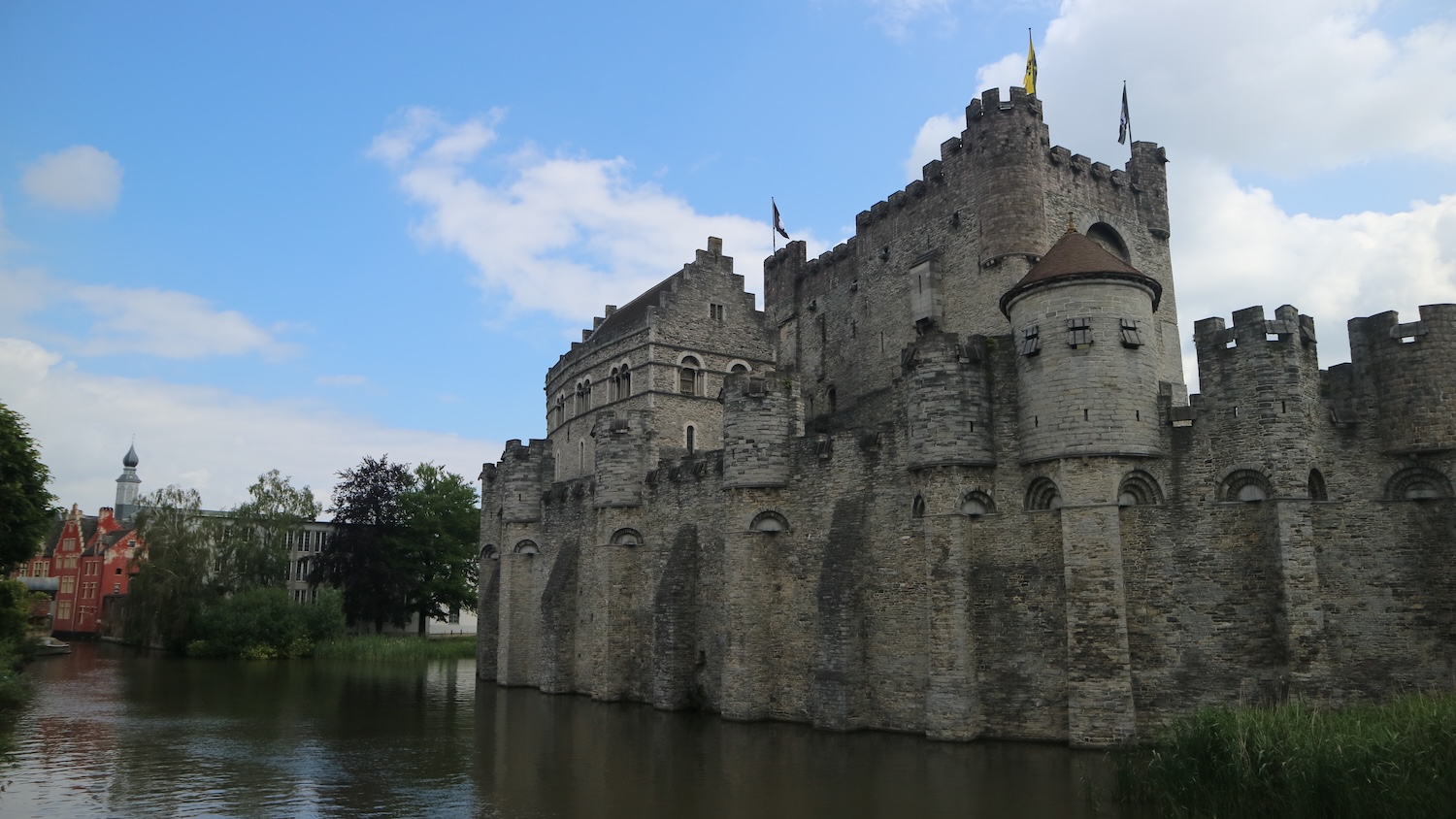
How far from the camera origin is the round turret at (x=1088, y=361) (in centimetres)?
1970

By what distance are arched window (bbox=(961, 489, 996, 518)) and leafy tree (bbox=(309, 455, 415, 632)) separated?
42.0 m

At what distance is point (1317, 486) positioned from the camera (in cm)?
1923

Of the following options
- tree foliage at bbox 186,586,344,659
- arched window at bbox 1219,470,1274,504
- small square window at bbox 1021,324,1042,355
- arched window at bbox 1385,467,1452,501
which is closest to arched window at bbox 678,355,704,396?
small square window at bbox 1021,324,1042,355

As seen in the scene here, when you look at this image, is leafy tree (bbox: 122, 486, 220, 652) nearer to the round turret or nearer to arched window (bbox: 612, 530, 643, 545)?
arched window (bbox: 612, 530, 643, 545)

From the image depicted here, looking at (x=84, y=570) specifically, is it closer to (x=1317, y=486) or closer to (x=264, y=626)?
(x=264, y=626)

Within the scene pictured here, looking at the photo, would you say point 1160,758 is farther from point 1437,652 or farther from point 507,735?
point 507,735

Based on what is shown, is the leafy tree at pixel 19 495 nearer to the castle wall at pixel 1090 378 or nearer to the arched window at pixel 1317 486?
the castle wall at pixel 1090 378

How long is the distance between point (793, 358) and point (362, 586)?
3024cm

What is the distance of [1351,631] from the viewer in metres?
18.3

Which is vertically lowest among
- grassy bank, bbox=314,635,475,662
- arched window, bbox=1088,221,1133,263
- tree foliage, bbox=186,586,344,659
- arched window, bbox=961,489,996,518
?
grassy bank, bbox=314,635,475,662

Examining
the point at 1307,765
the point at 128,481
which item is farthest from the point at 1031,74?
the point at 128,481

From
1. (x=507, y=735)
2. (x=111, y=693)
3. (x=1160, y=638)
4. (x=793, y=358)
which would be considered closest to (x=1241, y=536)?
(x=1160, y=638)

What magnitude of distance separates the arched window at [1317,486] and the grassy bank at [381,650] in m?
42.0

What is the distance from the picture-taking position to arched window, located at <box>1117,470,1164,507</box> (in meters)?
19.8
